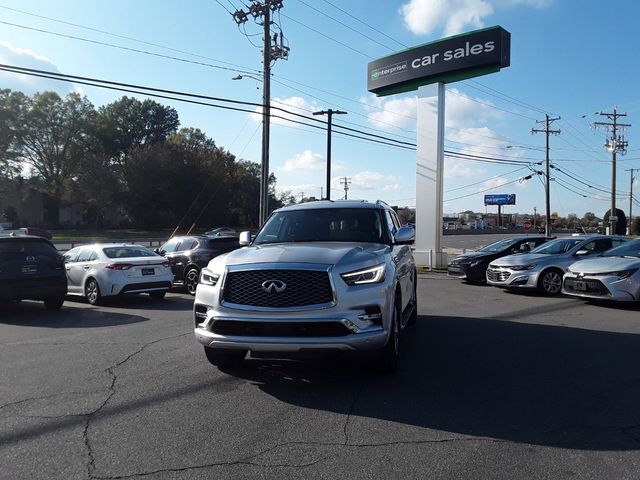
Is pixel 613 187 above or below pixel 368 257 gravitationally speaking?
above

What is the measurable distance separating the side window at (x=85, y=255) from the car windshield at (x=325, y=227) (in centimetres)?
765

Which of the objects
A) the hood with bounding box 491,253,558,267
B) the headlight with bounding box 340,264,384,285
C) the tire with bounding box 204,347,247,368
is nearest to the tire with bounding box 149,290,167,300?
the tire with bounding box 204,347,247,368

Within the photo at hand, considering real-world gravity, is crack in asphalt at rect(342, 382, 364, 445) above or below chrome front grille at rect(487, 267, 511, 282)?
below

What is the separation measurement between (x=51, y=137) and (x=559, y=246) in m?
75.2

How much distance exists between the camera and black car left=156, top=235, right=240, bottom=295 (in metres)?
14.8

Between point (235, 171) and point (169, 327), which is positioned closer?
point (169, 327)

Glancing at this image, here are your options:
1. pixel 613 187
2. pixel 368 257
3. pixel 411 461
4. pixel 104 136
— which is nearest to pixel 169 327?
pixel 368 257

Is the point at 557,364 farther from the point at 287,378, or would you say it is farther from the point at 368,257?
the point at 287,378

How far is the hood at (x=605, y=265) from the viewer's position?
11.0 metres

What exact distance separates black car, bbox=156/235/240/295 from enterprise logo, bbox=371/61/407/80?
527 inches

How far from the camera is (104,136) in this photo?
3280 inches

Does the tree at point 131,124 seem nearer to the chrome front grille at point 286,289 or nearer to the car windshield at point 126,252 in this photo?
the car windshield at point 126,252

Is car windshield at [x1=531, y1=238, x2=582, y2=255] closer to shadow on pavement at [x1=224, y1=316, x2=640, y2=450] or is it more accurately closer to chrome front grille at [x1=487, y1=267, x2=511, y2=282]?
chrome front grille at [x1=487, y1=267, x2=511, y2=282]

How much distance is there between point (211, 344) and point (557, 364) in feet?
13.5
